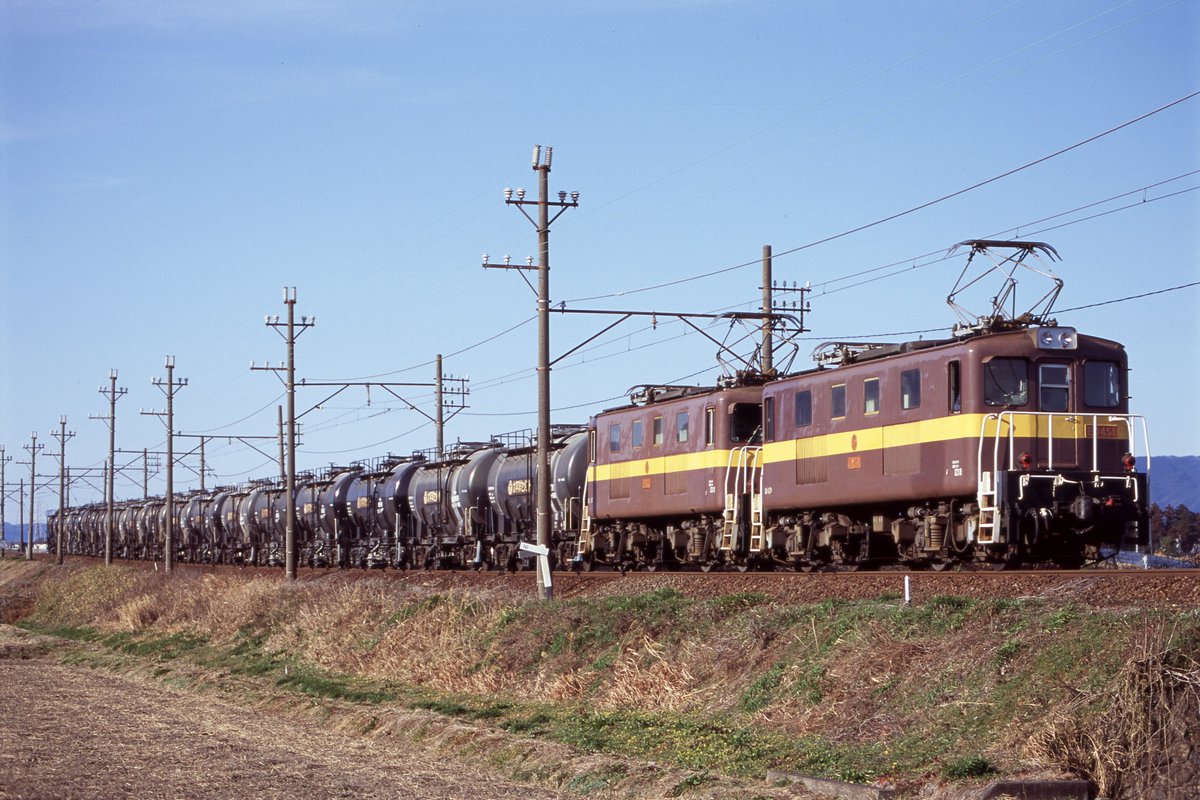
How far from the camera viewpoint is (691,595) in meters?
24.3

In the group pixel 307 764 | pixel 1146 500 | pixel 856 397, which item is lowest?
pixel 307 764

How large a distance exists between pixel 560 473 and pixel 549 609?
46.7ft

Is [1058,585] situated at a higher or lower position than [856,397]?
lower

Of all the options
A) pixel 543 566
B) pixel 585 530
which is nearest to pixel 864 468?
pixel 543 566

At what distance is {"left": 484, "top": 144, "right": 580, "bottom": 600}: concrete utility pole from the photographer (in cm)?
2930

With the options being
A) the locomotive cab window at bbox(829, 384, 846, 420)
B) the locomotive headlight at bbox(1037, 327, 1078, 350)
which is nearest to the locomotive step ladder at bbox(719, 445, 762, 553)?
the locomotive cab window at bbox(829, 384, 846, 420)

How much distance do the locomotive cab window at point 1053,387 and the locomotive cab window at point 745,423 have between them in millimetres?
8224

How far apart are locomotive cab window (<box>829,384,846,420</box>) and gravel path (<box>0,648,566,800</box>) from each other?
11.1 meters

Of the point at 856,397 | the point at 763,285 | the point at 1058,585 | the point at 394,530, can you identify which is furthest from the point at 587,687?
the point at 394,530

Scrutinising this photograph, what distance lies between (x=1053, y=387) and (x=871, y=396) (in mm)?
3491

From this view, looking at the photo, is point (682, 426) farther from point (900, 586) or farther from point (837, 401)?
point (900, 586)

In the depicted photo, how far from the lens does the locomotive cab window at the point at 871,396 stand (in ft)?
86.6

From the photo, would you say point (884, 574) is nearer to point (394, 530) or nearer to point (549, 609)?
point (549, 609)

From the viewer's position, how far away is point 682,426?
33062 millimetres
